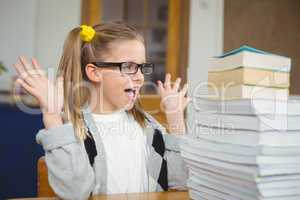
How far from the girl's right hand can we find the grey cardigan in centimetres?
5

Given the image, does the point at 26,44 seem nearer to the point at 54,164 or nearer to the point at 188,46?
the point at 188,46

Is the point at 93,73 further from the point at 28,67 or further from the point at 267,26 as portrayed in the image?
the point at 267,26

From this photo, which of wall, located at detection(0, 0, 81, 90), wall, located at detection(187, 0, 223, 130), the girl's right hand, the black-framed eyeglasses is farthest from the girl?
wall, located at detection(187, 0, 223, 130)

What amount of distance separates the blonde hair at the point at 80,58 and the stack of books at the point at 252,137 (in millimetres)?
419

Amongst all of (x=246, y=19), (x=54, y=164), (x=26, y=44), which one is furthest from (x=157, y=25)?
(x=54, y=164)

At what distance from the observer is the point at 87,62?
114cm

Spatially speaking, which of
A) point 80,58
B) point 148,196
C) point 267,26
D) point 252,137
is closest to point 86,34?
point 80,58

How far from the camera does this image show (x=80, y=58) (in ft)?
3.69

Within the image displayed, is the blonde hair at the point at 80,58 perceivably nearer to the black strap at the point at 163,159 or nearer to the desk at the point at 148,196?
the black strap at the point at 163,159

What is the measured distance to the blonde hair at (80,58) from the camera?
104 centimetres

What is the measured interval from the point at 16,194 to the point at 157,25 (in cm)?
218

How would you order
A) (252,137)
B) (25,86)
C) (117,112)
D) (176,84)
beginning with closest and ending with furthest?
(252,137)
(25,86)
(176,84)
(117,112)

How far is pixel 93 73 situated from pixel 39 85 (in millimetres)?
412

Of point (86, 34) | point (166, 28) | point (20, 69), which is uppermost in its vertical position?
point (166, 28)
